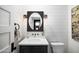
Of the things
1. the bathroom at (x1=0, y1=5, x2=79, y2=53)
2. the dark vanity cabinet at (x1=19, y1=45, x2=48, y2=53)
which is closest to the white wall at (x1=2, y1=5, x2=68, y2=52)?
the bathroom at (x1=0, y1=5, x2=79, y2=53)

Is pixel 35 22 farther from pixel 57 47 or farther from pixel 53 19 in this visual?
pixel 57 47

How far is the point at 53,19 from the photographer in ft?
4.47

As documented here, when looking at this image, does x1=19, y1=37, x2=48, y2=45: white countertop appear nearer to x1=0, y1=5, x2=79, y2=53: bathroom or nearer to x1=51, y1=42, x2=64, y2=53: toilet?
x1=0, y1=5, x2=79, y2=53: bathroom

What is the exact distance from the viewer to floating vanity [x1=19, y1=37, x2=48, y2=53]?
1336 mm

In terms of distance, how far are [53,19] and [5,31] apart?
647mm

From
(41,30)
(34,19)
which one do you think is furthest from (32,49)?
(34,19)

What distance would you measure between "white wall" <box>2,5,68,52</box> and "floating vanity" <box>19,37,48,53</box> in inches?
3.5

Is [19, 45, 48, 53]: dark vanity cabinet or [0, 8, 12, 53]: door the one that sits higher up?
[0, 8, 12, 53]: door

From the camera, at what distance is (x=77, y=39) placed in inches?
51.3

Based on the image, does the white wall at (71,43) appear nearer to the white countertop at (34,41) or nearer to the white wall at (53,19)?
the white wall at (53,19)

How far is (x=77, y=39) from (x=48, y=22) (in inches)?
16.9

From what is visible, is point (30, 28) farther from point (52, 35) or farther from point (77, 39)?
point (77, 39)
